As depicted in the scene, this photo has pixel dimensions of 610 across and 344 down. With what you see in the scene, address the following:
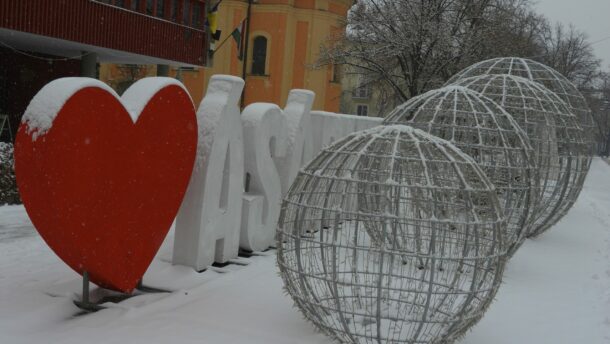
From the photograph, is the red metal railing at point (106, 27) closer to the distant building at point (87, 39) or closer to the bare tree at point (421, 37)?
the distant building at point (87, 39)

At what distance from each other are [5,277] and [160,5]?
13.3 meters

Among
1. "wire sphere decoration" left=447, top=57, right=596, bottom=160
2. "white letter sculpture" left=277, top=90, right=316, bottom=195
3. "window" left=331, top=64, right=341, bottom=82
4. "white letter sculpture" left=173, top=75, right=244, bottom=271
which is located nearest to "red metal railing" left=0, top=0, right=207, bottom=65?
"white letter sculpture" left=277, top=90, right=316, bottom=195

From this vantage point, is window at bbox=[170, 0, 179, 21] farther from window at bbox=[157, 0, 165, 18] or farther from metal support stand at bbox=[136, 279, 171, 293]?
metal support stand at bbox=[136, 279, 171, 293]

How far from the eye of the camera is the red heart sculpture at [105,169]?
506 centimetres

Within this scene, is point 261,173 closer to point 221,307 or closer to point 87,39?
point 221,307

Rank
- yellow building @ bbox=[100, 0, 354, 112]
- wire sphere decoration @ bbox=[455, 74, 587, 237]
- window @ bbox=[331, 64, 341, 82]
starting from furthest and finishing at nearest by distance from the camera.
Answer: window @ bbox=[331, 64, 341, 82], yellow building @ bbox=[100, 0, 354, 112], wire sphere decoration @ bbox=[455, 74, 587, 237]

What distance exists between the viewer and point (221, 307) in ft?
19.4

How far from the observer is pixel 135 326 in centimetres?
528

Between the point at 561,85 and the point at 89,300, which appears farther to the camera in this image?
the point at 561,85

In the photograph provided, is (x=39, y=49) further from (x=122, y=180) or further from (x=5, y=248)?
(x=122, y=180)

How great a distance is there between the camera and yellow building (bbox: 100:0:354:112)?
33.3m

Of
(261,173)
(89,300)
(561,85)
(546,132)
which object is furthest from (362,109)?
(89,300)

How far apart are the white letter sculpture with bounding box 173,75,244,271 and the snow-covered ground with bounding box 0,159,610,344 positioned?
239 mm

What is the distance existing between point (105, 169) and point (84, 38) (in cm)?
1149
